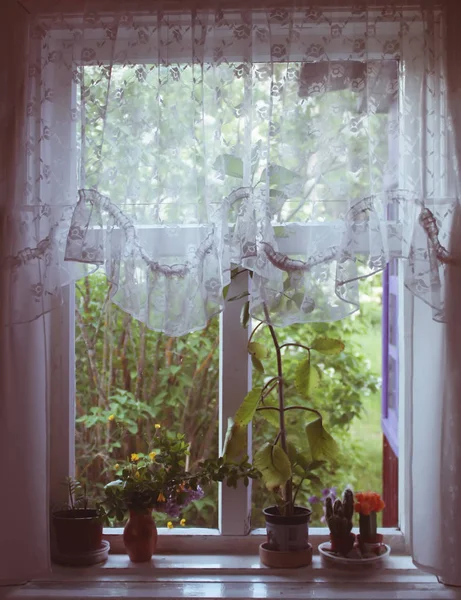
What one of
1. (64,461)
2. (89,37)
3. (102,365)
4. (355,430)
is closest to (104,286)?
(102,365)

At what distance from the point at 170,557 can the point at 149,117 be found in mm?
1166

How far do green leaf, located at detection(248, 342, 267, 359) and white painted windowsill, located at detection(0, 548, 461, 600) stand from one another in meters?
0.55

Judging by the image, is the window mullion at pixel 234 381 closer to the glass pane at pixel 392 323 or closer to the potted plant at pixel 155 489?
the potted plant at pixel 155 489

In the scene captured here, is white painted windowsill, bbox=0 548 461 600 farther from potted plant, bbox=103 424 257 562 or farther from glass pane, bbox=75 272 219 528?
glass pane, bbox=75 272 219 528

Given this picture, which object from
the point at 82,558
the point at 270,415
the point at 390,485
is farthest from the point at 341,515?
the point at 390,485

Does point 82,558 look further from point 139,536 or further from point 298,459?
point 298,459

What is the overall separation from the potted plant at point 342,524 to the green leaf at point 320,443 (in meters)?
0.12

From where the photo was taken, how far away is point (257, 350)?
1828mm

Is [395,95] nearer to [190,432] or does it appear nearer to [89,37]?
[89,37]

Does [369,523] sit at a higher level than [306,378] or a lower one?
lower

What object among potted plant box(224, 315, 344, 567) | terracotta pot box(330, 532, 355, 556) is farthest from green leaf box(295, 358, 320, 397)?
terracotta pot box(330, 532, 355, 556)

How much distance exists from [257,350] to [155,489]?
45 cm

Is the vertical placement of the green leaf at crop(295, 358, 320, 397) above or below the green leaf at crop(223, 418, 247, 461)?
above

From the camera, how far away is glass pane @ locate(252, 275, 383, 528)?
10.6 ft
